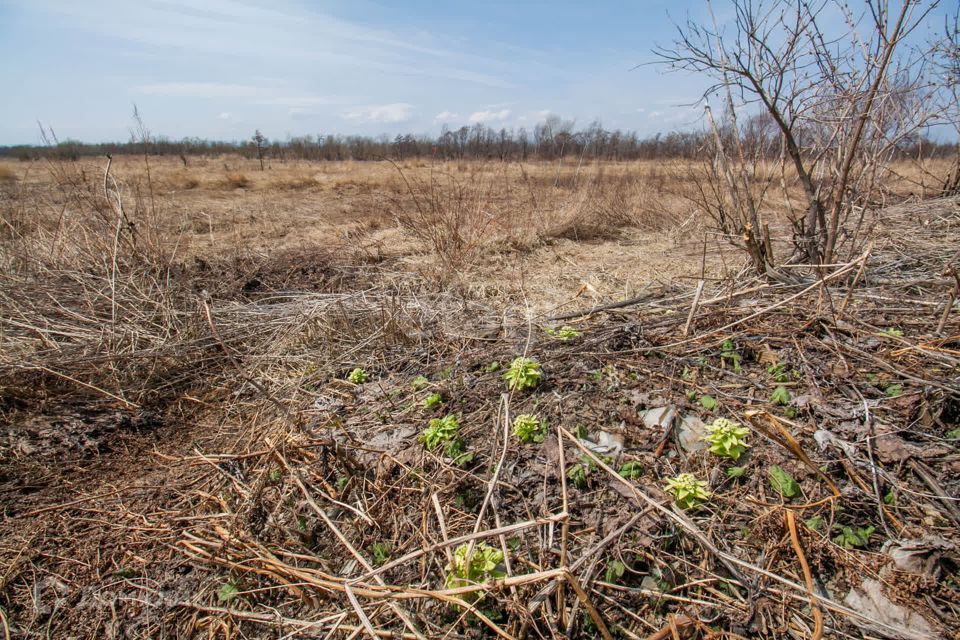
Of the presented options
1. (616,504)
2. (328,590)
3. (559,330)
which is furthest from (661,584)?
(559,330)

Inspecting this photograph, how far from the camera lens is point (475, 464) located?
188 centimetres

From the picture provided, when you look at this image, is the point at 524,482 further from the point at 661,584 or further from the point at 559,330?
the point at 559,330

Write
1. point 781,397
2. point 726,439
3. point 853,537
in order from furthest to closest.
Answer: point 781,397 < point 726,439 < point 853,537

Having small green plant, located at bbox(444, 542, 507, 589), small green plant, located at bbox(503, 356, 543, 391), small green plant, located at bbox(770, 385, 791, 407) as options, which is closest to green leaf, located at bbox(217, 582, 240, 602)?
small green plant, located at bbox(444, 542, 507, 589)

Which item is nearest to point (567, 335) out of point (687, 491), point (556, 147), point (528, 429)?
point (528, 429)

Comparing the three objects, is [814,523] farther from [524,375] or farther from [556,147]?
[556,147]

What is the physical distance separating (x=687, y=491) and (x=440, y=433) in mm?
946

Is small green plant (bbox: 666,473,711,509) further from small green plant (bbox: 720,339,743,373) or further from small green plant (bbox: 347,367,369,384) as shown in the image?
small green plant (bbox: 347,367,369,384)

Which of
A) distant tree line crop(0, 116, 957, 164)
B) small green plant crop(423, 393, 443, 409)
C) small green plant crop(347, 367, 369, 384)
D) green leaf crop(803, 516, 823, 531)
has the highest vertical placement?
distant tree line crop(0, 116, 957, 164)

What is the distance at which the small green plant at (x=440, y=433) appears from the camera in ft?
6.33

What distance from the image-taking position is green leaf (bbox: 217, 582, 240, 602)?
1576 millimetres

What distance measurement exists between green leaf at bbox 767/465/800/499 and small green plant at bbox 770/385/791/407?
34 cm

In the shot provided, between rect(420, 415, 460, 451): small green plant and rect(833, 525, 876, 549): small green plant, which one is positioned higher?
rect(420, 415, 460, 451): small green plant

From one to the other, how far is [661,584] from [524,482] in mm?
552
